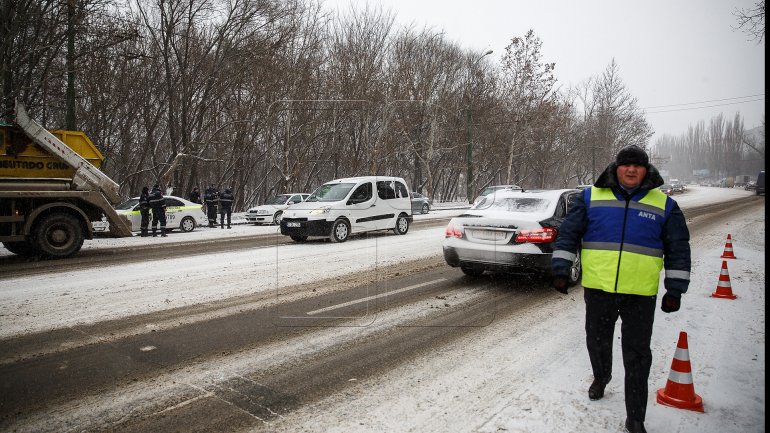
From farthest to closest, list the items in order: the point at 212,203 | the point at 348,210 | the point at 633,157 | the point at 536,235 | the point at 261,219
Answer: the point at 261,219, the point at 212,203, the point at 348,210, the point at 536,235, the point at 633,157

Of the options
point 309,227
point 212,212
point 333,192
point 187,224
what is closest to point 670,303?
point 309,227

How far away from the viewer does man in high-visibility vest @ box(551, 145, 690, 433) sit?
3012 mm

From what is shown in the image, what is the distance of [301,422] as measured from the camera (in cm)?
314

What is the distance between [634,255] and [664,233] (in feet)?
0.88

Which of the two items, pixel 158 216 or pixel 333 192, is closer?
pixel 333 192

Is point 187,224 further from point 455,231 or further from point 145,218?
point 455,231

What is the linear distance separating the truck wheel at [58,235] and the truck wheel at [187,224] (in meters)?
6.98

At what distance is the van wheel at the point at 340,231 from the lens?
12.7 m

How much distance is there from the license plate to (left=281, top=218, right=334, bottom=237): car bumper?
6.23 m

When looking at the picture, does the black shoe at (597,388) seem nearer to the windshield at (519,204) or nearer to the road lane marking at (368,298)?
the road lane marking at (368,298)

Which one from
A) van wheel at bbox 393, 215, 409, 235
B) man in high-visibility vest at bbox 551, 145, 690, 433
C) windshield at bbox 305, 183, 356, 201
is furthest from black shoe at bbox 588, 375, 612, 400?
van wheel at bbox 393, 215, 409, 235

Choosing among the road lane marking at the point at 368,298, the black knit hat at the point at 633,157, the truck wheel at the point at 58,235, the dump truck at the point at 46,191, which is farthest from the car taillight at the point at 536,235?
the truck wheel at the point at 58,235

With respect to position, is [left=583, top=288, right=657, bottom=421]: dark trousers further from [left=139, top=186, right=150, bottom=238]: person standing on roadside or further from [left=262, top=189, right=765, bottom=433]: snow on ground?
[left=139, top=186, right=150, bottom=238]: person standing on roadside

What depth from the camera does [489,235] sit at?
7.04m
